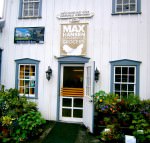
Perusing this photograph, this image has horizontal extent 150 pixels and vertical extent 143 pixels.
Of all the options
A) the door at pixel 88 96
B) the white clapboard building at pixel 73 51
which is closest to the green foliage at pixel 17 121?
the white clapboard building at pixel 73 51

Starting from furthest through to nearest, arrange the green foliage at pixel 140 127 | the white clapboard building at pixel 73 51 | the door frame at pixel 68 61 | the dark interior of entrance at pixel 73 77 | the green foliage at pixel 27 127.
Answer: the dark interior of entrance at pixel 73 77, the door frame at pixel 68 61, the white clapboard building at pixel 73 51, the green foliage at pixel 27 127, the green foliage at pixel 140 127

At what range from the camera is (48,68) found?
29.7 ft

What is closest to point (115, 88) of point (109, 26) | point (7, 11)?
point (109, 26)

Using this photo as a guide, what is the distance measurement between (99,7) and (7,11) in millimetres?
4658

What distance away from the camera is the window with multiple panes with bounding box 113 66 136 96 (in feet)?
28.0

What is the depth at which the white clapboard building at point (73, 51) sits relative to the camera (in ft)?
28.0

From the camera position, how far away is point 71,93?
29.6 ft

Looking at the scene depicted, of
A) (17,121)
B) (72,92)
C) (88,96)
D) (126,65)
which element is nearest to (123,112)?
(88,96)

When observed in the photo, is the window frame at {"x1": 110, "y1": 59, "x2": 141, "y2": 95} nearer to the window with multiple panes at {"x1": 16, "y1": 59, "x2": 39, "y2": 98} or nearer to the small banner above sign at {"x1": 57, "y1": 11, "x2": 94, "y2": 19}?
the small banner above sign at {"x1": 57, "y1": 11, "x2": 94, "y2": 19}

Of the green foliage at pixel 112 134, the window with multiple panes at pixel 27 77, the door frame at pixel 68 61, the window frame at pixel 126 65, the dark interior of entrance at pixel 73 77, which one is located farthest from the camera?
the window with multiple panes at pixel 27 77

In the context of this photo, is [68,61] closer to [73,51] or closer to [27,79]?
[73,51]

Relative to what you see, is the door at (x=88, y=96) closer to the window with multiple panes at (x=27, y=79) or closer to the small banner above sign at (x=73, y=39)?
the small banner above sign at (x=73, y=39)

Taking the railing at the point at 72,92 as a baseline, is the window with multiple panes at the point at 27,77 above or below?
above

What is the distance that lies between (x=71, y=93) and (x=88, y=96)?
1.15 meters
